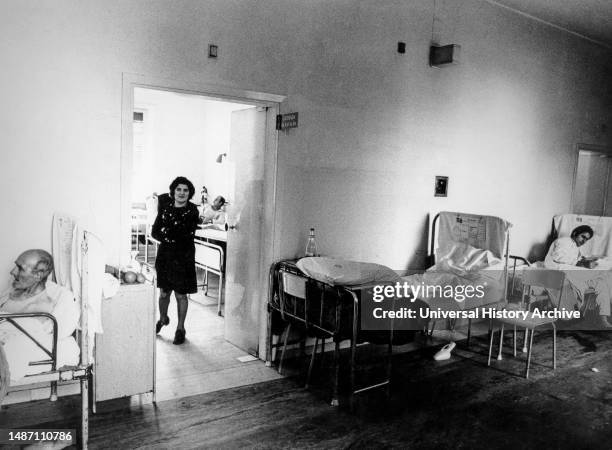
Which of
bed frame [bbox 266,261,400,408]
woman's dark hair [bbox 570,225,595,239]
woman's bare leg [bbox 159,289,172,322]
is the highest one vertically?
woman's dark hair [bbox 570,225,595,239]

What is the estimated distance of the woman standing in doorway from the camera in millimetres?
4262

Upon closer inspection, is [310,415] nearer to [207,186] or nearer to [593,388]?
[593,388]

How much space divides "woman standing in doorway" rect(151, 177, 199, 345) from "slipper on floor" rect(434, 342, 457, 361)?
216 centimetres

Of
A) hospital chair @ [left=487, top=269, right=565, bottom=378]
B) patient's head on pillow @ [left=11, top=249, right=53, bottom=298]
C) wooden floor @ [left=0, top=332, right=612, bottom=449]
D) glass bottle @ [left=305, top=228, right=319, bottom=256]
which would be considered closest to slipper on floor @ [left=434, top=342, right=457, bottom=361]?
wooden floor @ [left=0, top=332, right=612, bottom=449]

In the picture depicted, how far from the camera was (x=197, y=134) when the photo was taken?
8719 mm

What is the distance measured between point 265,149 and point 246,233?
0.74 m

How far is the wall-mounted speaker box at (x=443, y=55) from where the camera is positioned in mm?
4516

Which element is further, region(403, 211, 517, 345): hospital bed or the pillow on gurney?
region(403, 211, 517, 345): hospital bed

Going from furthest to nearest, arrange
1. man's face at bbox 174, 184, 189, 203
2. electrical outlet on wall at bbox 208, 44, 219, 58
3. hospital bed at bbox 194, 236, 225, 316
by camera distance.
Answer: hospital bed at bbox 194, 236, 225, 316
man's face at bbox 174, 184, 189, 203
electrical outlet on wall at bbox 208, 44, 219, 58

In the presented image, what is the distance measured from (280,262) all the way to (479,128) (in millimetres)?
2734

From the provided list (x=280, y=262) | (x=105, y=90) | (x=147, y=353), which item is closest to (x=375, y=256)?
(x=280, y=262)

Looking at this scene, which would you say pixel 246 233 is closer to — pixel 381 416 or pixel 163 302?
pixel 163 302

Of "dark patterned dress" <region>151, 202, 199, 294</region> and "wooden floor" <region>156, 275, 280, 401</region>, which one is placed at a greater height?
"dark patterned dress" <region>151, 202, 199, 294</region>

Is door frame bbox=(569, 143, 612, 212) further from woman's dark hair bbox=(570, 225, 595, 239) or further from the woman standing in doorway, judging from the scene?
the woman standing in doorway
